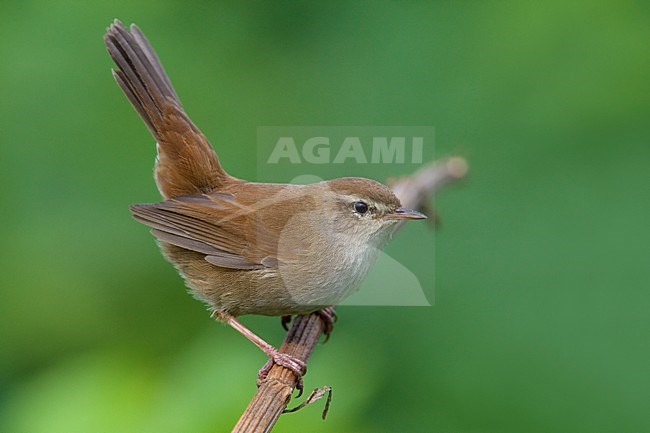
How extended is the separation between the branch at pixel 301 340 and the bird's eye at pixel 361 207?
283mm

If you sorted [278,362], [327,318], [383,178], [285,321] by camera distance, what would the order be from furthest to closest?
1. [383,178]
2. [285,321]
3. [327,318]
4. [278,362]

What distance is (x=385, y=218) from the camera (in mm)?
3822

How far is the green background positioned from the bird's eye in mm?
707

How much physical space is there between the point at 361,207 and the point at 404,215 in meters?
0.22

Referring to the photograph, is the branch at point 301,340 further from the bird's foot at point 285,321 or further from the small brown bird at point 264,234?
the bird's foot at point 285,321

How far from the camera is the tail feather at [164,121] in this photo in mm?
4133

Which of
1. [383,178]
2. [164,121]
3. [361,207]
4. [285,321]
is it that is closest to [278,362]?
[361,207]

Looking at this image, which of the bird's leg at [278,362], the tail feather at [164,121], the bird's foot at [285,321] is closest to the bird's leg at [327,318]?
the bird's foot at [285,321]

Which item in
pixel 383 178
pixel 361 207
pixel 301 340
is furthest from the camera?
pixel 383 178

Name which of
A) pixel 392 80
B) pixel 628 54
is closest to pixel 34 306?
pixel 392 80

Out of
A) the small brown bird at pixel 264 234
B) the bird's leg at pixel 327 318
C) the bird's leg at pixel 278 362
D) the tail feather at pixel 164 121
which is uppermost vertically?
the tail feather at pixel 164 121

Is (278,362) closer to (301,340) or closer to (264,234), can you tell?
(301,340)

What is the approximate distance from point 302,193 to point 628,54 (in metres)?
2.36

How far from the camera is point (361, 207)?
3.87m
